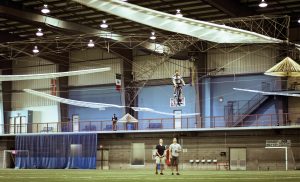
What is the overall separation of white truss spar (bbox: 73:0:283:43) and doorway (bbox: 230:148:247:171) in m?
25.0

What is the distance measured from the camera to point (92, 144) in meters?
49.8

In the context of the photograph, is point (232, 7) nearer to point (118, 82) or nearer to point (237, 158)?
point (237, 158)

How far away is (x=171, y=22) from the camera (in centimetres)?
1834

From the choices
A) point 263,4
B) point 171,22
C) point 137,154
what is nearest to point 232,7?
point 263,4

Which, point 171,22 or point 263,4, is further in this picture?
point 263,4

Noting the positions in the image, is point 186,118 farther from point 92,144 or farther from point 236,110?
point 92,144

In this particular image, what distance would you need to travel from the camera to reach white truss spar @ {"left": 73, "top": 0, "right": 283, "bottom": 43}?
52.6 feet

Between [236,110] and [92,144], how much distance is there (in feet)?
43.9

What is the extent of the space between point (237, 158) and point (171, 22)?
1143 inches

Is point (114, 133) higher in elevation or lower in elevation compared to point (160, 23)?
lower

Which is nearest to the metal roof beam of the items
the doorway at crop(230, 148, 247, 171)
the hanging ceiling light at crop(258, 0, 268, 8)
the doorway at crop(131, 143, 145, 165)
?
the hanging ceiling light at crop(258, 0, 268, 8)

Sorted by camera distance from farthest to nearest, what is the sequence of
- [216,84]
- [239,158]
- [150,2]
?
1. [216,84]
2. [239,158]
3. [150,2]

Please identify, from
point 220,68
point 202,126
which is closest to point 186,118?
point 202,126

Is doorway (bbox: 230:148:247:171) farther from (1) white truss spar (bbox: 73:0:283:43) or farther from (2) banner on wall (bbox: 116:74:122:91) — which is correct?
(1) white truss spar (bbox: 73:0:283:43)
